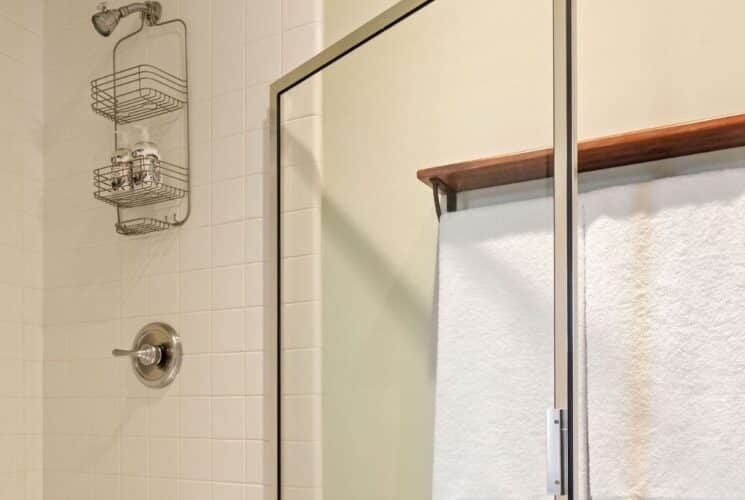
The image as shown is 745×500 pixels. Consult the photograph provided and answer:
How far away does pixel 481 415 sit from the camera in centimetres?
106

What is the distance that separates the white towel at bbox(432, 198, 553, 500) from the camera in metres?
1.01

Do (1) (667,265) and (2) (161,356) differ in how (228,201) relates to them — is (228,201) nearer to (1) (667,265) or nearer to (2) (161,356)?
(2) (161,356)

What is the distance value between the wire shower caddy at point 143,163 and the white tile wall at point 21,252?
0.84 feet

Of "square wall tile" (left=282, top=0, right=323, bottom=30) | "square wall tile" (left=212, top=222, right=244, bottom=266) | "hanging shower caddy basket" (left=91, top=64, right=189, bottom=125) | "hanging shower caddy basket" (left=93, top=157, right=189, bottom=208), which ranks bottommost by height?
"square wall tile" (left=212, top=222, right=244, bottom=266)

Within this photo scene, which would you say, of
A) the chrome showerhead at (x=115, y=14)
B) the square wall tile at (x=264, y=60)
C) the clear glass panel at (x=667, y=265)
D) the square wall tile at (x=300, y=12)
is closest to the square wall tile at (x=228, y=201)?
the square wall tile at (x=264, y=60)

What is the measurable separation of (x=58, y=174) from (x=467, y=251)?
1366 mm

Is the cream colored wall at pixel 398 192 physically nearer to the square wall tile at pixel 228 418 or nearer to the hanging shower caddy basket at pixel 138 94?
the square wall tile at pixel 228 418

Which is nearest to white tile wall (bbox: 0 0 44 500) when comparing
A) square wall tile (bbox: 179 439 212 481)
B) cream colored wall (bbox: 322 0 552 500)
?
square wall tile (bbox: 179 439 212 481)

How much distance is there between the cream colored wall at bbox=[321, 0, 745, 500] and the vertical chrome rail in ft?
0.06

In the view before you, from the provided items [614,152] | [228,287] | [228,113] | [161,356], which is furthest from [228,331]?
[614,152]

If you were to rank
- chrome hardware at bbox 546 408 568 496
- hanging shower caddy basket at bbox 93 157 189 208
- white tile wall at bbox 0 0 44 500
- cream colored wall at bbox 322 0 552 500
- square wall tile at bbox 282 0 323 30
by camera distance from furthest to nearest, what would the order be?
white tile wall at bbox 0 0 44 500 → hanging shower caddy basket at bbox 93 157 189 208 → square wall tile at bbox 282 0 323 30 → cream colored wall at bbox 322 0 552 500 → chrome hardware at bbox 546 408 568 496

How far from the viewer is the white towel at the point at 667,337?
998 millimetres

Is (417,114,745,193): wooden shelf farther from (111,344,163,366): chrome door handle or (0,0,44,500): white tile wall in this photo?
(0,0,44,500): white tile wall

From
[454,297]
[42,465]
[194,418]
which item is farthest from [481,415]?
[42,465]
